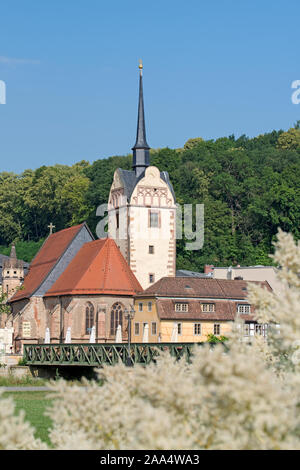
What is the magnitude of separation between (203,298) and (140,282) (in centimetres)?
522

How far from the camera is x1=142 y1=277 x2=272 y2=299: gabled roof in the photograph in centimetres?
5650

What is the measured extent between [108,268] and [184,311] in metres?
5.55

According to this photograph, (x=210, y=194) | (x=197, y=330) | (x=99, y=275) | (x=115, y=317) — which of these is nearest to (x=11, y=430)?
(x=115, y=317)

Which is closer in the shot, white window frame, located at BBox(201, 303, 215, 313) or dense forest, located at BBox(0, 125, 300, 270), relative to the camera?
white window frame, located at BBox(201, 303, 215, 313)

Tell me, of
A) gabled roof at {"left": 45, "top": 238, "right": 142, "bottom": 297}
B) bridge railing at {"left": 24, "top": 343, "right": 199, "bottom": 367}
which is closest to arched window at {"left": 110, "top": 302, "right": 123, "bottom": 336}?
gabled roof at {"left": 45, "top": 238, "right": 142, "bottom": 297}

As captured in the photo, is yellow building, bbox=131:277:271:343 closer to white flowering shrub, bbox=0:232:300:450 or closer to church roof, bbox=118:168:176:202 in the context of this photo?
church roof, bbox=118:168:176:202

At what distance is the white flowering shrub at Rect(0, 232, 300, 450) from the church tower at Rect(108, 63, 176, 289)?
48037 mm

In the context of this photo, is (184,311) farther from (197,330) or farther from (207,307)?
(207,307)

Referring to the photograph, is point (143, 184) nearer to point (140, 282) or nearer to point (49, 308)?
point (140, 282)

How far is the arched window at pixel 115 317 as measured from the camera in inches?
2169

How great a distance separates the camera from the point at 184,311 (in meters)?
56.2

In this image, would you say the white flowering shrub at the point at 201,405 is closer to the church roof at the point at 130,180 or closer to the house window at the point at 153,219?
the house window at the point at 153,219

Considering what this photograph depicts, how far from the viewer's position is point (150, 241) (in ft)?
201

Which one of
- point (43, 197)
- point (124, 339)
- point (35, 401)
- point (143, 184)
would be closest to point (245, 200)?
point (43, 197)
